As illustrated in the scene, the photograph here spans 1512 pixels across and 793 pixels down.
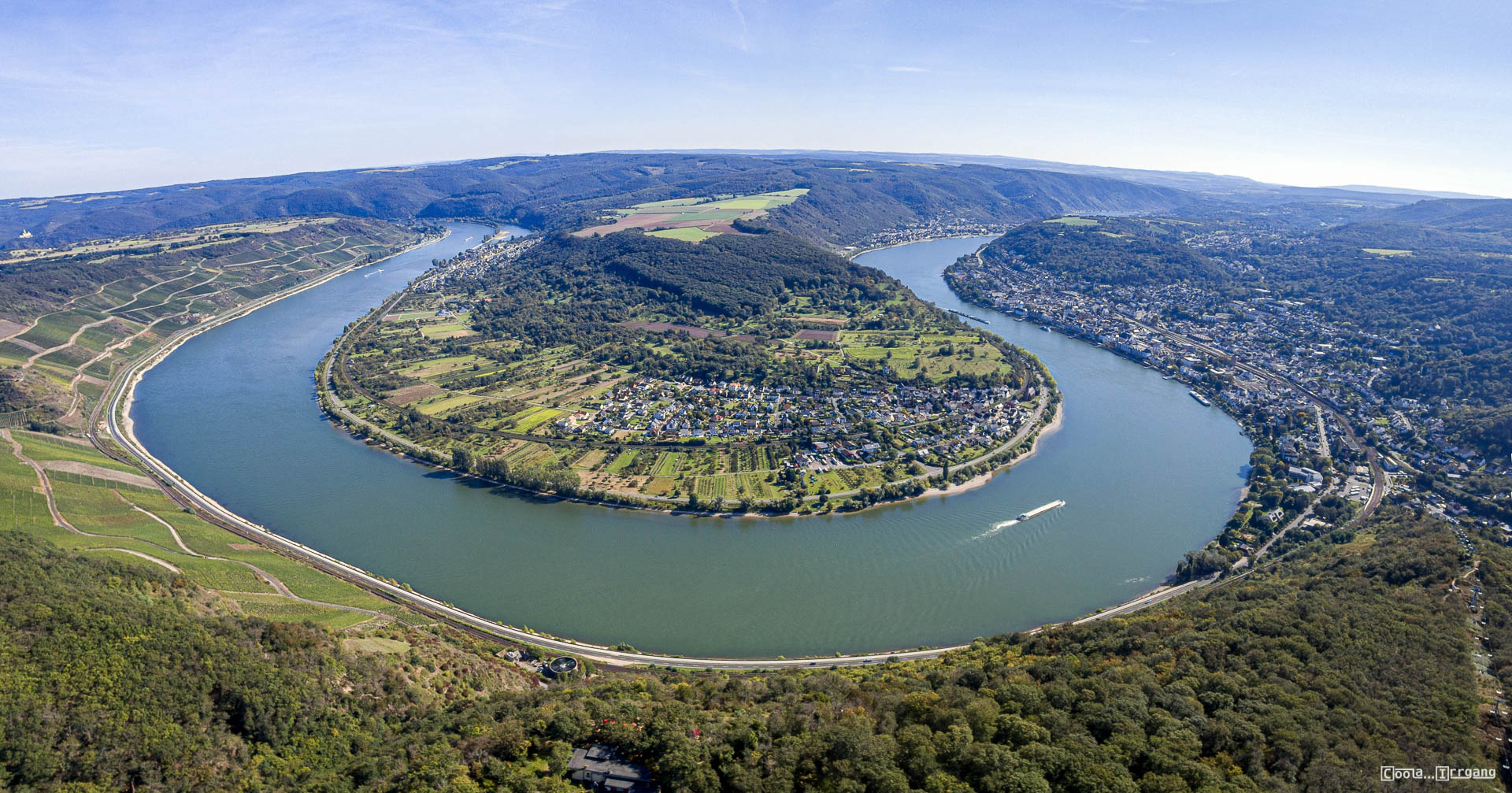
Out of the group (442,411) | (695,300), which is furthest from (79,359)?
(695,300)

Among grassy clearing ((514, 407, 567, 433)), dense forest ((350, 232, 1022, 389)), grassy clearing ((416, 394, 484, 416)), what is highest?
dense forest ((350, 232, 1022, 389))

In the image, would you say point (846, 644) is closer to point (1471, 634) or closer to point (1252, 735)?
point (1252, 735)

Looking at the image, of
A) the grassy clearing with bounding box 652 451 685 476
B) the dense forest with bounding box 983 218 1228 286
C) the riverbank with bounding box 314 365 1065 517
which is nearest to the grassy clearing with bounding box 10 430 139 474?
the riverbank with bounding box 314 365 1065 517

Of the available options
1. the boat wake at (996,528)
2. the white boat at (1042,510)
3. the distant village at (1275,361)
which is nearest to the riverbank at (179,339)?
the boat wake at (996,528)

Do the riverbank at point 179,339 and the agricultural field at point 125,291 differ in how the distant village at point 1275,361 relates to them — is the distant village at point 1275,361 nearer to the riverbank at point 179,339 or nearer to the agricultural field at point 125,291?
the agricultural field at point 125,291

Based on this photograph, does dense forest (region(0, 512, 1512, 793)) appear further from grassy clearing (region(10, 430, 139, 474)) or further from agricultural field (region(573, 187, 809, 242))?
agricultural field (region(573, 187, 809, 242))

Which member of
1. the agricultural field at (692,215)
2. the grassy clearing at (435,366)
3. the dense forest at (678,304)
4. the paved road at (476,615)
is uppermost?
the agricultural field at (692,215)

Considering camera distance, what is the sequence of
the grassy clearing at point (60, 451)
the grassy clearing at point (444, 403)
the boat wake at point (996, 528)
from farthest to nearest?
the grassy clearing at point (444, 403)
the grassy clearing at point (60, 451)
the boat wake at point (996, 528)
